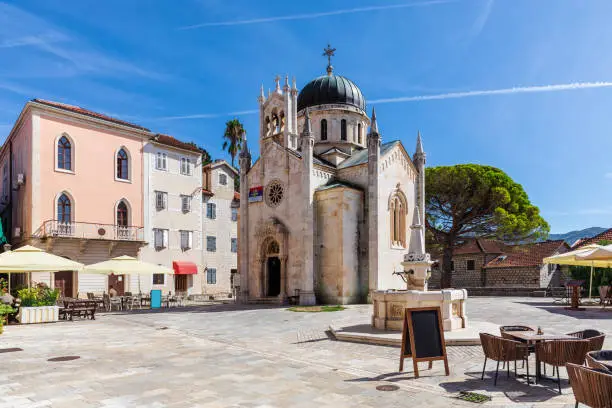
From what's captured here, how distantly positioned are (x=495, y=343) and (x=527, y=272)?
136ft

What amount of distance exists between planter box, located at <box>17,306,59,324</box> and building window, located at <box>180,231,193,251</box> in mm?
18199

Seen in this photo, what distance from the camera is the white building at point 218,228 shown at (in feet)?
136

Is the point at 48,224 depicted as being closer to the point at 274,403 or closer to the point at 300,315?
the point at 300,315

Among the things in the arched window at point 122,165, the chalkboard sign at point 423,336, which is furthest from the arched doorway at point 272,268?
the chalkboard sign at point 423,336

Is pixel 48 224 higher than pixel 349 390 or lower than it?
higher

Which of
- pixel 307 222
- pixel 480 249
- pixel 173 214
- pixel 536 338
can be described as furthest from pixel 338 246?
pixel 480 249

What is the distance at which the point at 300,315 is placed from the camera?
2114 cm

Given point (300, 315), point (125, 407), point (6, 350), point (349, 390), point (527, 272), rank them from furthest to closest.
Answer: point (527, 272)
point (300, 315)
point (6, 350)
point (349, 390)
point (125, 407)

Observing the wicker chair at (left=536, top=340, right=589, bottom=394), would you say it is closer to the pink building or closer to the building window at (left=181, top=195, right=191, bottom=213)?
the pink building

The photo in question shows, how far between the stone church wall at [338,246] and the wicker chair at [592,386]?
858 inches

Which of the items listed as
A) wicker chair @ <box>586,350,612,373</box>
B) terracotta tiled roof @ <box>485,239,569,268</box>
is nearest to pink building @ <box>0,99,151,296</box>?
wicker chair @ <box>586,350,612,373</box>

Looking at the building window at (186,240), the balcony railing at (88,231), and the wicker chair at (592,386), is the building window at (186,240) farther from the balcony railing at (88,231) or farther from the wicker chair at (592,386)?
the wicker chair at (592,386)

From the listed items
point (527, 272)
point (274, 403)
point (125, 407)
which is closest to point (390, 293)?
point (274, 403)

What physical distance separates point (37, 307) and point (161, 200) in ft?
59.1
